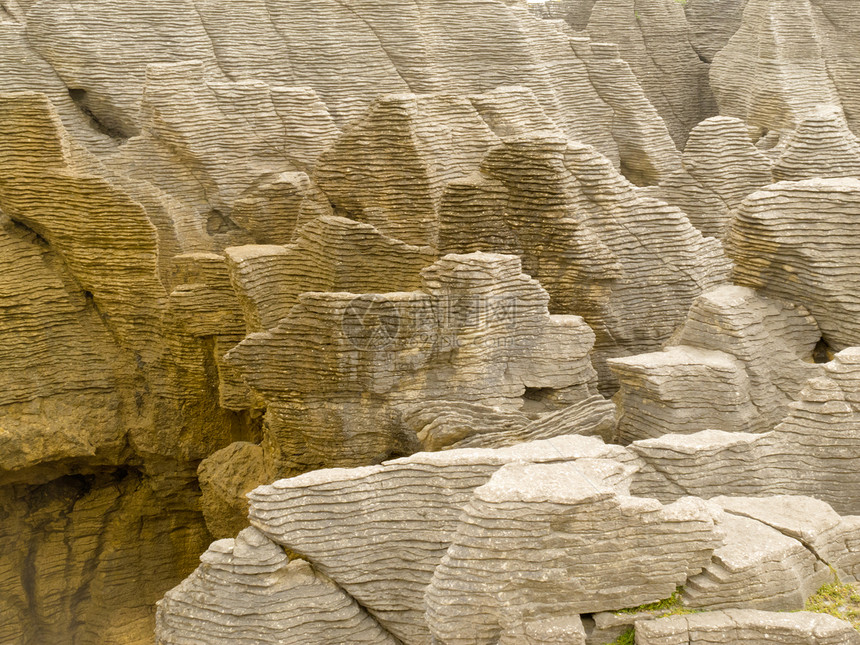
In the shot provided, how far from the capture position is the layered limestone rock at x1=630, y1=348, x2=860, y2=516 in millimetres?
10562

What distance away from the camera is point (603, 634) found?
27.9 feet

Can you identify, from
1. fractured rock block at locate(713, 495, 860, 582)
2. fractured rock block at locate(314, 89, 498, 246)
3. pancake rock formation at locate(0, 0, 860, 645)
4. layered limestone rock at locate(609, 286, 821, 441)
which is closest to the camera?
pancake rock formation at locate(0, 0, 860, 645)

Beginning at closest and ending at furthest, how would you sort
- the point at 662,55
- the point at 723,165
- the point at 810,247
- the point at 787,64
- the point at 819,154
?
the point at 810,247 < the point at 819,154 < the point at 723,165 < the point at 787,64 < the point at 662,55

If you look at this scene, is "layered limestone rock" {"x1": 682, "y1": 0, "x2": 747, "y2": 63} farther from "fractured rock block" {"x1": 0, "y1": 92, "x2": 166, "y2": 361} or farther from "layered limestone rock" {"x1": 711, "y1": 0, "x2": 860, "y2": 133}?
"fractured rock block" {"x1": 0, "y1": 92, "x2": 166, "y2": 361}

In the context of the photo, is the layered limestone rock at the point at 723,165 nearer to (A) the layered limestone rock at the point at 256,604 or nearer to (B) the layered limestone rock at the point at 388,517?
(B) the layered limestone rock at the point at 388,517

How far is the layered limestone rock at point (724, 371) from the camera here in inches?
487

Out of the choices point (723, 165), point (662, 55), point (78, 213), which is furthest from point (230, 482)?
point (662, 55)

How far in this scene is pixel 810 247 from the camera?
1249 centimetres

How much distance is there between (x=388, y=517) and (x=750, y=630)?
3.82 meters

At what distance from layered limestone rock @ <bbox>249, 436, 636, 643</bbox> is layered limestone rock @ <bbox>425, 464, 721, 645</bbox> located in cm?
119

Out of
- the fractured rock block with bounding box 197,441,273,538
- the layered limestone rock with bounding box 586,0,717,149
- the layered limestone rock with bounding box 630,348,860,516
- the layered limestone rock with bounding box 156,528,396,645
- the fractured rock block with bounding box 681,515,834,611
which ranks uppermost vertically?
the fractured rock block with bounding box 681,515,834,611

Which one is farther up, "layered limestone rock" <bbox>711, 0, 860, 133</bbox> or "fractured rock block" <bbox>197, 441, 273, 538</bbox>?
"layered limestone rock" <bbox>711, 0, 860, 133</bbox>

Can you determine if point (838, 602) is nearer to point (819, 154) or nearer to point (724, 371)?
point (724, 371)

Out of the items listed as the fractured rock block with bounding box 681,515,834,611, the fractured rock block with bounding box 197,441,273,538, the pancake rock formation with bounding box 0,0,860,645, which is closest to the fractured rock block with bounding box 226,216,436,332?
the pancake rock formation with bounding box 0,0,860,645
